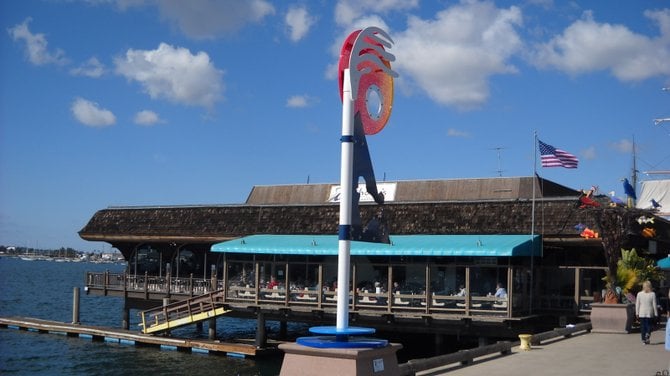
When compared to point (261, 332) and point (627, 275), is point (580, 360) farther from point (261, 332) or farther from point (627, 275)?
point (261, 332)

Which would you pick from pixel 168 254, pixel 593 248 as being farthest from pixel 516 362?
pixel 168 254

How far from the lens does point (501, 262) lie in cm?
2702

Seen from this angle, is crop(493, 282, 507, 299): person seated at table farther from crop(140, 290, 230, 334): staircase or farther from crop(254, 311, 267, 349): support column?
crop(140, 290, 230, 334): staircase

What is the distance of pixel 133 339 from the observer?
33.0m

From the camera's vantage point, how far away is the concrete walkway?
50.4 ft

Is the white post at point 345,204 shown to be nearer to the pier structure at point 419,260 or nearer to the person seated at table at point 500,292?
the pier structure at point 419,260

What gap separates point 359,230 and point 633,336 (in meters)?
13.0

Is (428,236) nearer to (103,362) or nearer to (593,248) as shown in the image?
(593,248)

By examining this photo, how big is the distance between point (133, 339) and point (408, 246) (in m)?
13.4

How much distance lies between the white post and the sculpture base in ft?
2.14

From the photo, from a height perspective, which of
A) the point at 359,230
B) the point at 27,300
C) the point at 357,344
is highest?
the point at 359,230

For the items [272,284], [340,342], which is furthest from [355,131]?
[272,284]

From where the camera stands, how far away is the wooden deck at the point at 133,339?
1187 inches

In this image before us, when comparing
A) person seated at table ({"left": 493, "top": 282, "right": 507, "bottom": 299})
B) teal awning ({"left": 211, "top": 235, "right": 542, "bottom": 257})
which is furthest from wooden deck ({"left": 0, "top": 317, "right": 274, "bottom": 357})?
person seated at table ({"left": 493, "top": 282, "right": 507, "bottom": 299})
